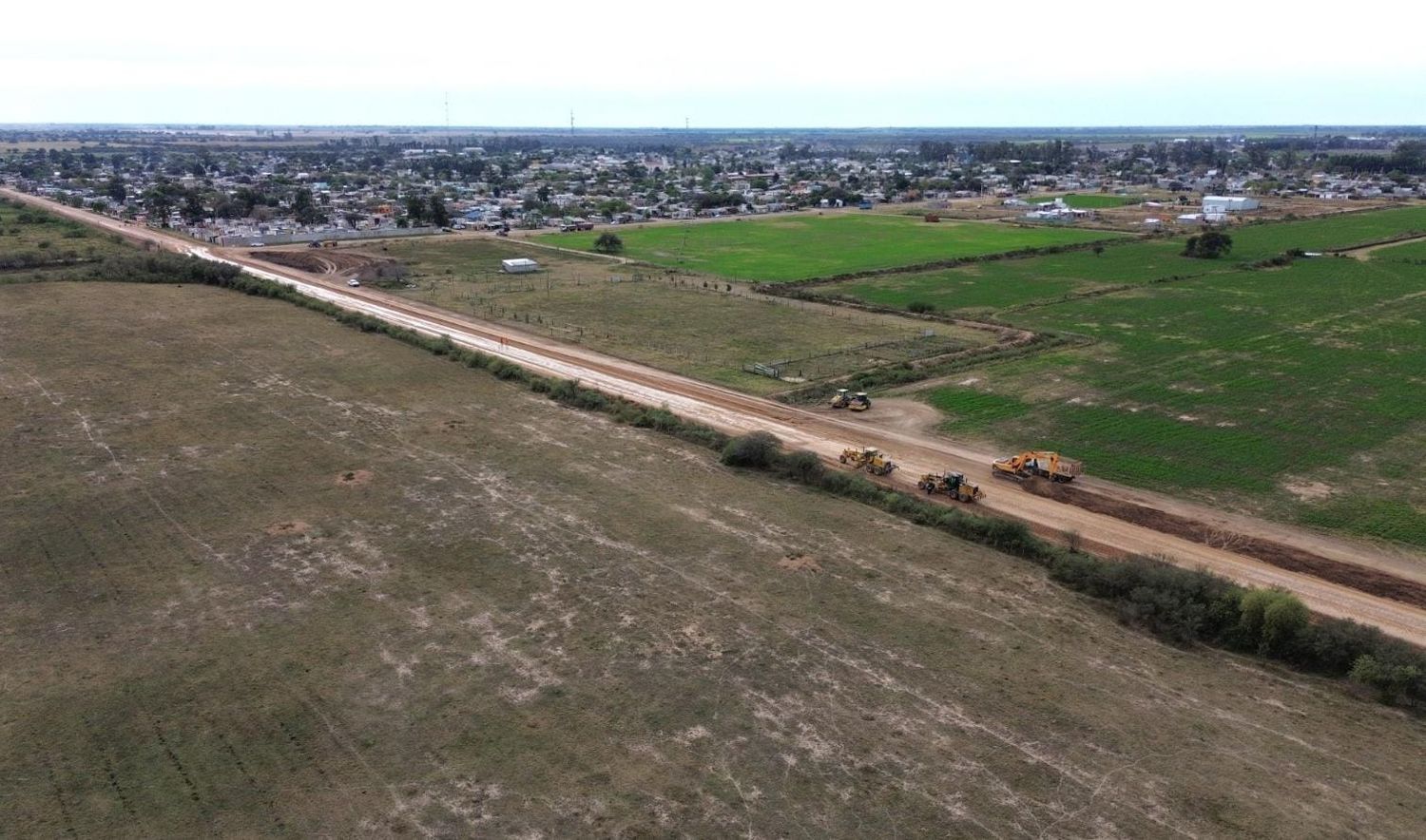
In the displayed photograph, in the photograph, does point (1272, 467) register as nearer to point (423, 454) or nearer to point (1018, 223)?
point (423, 454)

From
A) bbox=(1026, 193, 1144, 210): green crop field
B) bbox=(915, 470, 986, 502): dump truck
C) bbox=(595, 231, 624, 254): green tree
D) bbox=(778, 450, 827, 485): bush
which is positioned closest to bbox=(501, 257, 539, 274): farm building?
bbox=(595, 231, 624, 254): green tree

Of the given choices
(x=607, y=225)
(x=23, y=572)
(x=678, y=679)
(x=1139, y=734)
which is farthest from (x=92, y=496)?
(x=607, y=225)

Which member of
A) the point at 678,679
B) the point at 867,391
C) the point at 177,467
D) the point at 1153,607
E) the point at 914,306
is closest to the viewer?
the point at 678,679


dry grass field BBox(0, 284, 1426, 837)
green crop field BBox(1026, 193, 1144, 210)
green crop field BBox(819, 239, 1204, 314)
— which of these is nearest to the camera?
dry grass field BBox(0, 284, 1426, 837)

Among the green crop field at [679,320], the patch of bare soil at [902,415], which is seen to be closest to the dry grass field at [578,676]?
the patch of bare soil at [902,415]

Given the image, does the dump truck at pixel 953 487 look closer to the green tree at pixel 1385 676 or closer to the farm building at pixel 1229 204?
the green tree at pixel 1385 676

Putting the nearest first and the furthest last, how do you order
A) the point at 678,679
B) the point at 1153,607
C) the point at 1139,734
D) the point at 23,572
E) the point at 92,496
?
the point at 1139,734 → the point at 678,679 → the point at 1153,607 → the point at 23,572 → the point at 92,496

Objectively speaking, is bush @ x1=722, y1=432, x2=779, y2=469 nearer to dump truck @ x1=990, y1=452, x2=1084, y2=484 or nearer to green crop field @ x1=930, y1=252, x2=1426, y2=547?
dump truck @ x1=990, y1=452, x2=1084, y2=484
